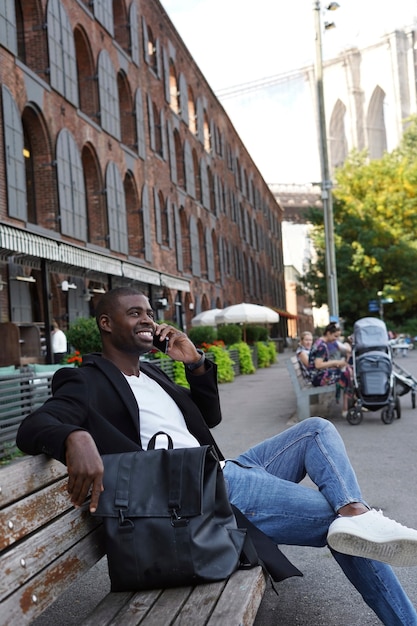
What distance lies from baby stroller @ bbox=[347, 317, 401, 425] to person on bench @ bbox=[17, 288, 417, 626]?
6.46 meters

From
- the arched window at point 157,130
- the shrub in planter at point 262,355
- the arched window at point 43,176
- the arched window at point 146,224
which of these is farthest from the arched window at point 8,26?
the shrub in planter at point 262,355

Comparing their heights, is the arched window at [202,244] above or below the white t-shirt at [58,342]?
above

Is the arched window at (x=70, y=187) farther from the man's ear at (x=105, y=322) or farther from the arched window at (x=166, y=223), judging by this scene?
the man's ear at (x=105, y=322)

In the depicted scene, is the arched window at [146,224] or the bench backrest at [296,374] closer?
the bench backrest at [296,374]

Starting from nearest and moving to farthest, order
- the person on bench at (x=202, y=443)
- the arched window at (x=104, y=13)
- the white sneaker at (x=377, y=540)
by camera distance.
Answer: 1. the person on bench at (x=202, y=443)
2. the white sneaker at (x=377, y=540)
3. the arched window at (x=104, y=13)

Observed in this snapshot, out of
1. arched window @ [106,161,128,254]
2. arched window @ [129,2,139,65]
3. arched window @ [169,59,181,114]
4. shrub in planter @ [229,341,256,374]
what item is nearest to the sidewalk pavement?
arched window @ [106,161,128,254]

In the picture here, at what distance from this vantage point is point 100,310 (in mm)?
3365

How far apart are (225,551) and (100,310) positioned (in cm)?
120

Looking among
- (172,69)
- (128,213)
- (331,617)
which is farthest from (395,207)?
(331,617)

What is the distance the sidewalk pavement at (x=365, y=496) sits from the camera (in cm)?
351

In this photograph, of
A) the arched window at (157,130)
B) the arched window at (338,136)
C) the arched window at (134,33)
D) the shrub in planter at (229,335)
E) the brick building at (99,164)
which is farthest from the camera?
the arched window at (338,136)

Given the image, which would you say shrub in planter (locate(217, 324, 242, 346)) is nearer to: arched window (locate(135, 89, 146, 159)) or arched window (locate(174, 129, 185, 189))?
arched window (locate(135, 89, 146, 159))

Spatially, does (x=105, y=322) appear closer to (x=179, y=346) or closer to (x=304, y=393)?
(x=179, y=346)

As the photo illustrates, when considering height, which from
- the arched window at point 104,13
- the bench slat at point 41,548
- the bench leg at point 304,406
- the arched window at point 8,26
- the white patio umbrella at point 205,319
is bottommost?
the bench leg at point 304,406
